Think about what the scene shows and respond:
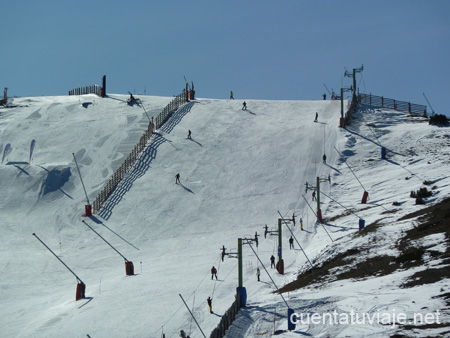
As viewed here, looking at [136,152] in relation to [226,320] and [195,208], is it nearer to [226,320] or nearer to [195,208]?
[195,208]

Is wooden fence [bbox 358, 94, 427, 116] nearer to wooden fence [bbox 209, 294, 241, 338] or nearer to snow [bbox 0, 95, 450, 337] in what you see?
snow [bbox 0, 95, 450, 337]

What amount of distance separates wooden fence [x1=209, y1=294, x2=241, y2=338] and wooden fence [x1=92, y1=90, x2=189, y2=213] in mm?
21694

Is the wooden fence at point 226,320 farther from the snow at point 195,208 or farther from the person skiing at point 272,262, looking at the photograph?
the person skiing at point 272,262

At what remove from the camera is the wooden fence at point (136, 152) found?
45.7 m

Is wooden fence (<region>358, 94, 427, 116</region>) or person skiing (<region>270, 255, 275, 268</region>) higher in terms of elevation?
wooden fence (<region>358, 94, 427, 116</region>)

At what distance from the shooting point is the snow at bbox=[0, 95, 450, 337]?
2547 centimetres

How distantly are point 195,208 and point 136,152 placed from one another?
40.6ft

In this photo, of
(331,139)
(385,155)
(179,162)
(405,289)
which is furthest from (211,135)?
(405,289)

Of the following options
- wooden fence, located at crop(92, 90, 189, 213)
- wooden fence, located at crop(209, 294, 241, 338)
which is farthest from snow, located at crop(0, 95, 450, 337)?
wooden fence, located at crop(92, 90, 189, 213)

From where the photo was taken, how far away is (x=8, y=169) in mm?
51219

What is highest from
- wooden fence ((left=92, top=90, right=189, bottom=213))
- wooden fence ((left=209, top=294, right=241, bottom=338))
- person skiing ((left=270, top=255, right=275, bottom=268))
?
wooden fence ((left=92, top=90, right=189, bottom=213))

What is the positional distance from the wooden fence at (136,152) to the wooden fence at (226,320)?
2169 centimetres

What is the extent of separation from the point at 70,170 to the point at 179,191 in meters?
10.9

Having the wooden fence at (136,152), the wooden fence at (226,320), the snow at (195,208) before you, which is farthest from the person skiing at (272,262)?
the wooden fence at (136,152)
